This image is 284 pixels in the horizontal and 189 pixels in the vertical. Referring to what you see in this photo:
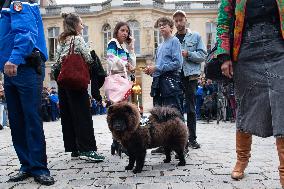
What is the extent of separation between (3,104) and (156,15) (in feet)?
68.1

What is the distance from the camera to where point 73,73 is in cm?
447

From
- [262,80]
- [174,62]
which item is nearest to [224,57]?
[262,80]

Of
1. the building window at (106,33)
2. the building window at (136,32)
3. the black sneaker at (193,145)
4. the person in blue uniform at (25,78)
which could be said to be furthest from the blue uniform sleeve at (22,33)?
the building window at (106,33)

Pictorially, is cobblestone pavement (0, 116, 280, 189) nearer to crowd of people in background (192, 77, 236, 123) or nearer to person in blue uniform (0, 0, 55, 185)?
person in blue uniform (0, 0, 55, 185)

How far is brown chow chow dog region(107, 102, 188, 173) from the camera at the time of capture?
3.96 metres

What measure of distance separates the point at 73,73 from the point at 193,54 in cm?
201

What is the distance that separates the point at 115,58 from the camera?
5168 mm

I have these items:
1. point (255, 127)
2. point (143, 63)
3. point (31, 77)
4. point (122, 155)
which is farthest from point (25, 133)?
point (143, 63)

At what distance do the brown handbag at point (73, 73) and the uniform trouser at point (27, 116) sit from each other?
0.65m

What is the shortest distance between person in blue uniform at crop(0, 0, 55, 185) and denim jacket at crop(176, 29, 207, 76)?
8.22 ft

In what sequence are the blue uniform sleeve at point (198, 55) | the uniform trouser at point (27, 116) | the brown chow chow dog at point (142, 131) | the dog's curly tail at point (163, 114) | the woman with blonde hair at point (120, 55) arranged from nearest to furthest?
the uniform trouser at point (27, 116) → the brown chow chow dog at point (142, 131) → the dog's curly tail at point (163, 114) → the woman with blonde hair at point (120, 55) → the blue uniform sleeve at point (198, 55)

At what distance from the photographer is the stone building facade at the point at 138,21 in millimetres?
31422

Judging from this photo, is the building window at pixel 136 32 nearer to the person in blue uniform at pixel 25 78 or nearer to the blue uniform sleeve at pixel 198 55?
the blue uniform sleeve at pixel 198 55

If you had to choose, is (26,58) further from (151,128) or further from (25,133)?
(151,128)
